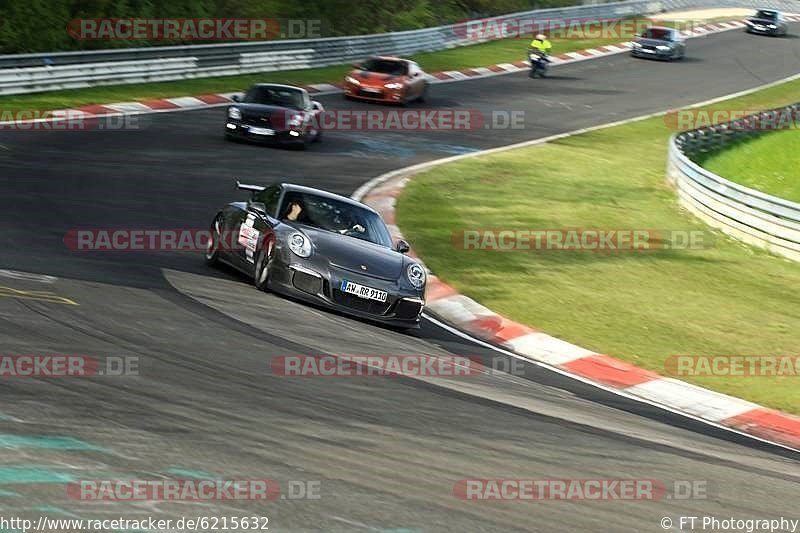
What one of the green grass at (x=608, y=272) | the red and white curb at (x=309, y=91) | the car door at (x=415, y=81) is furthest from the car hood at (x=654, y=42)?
the green grass at (x=608, y=272)

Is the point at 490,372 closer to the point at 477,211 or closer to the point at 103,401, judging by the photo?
the point at 103,401

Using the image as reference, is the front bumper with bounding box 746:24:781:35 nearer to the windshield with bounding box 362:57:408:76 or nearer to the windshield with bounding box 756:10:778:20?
the windshield with bounding box 756:10:778:20

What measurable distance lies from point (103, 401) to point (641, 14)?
192 ft

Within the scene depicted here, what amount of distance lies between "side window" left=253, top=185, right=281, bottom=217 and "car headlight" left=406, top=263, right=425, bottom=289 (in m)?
1.64

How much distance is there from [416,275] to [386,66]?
67.5 feet

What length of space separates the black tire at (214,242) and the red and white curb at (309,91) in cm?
1019

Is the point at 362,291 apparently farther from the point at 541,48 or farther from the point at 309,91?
the point at 541,48

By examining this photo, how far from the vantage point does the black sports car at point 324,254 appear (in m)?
12.6

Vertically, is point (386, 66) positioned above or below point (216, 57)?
above

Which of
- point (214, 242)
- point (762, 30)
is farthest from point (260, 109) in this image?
point (762, 30)

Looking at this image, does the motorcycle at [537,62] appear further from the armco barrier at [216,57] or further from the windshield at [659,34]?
the windshield at [659,34]

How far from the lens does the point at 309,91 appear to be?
33.5 meters

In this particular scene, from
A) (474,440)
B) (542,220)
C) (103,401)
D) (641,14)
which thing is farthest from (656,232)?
(641,14)

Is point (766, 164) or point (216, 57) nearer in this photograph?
point (766, 164)
